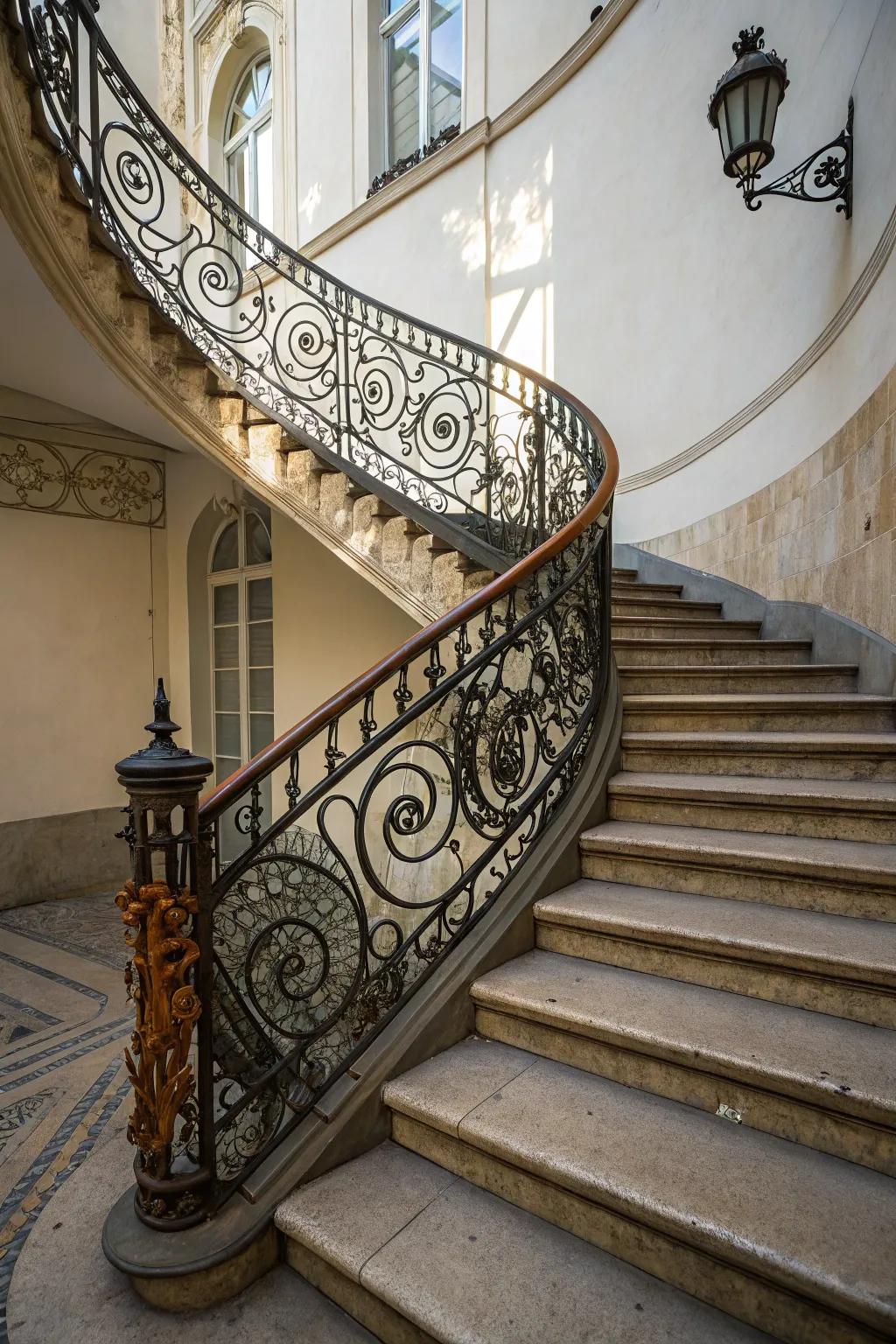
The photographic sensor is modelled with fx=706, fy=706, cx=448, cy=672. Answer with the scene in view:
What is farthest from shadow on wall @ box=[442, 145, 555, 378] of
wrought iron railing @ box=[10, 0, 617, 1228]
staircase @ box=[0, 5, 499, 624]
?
staircase @ box=[0, 5, 499, 624]

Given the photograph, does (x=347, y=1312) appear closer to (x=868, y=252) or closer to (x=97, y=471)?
(x=868, y=252)

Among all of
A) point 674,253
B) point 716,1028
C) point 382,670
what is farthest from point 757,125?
point 716,1028

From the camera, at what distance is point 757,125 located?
10.5 ft

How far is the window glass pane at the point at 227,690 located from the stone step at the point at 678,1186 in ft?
16.0

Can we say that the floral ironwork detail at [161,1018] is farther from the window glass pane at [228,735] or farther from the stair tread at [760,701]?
the window glass pane at [228,735]

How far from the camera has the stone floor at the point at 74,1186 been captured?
147cm

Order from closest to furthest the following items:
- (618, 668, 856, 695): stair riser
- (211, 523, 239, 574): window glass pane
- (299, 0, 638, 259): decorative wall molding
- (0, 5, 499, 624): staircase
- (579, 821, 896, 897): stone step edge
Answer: (579, 821, 896, 897): stone step edge, (0, 5, 499, 624): staircase, (618, 668, 856, 695): stair riser, (299, 0, 638, 259): decorative wall molding, (211, 523, 239, 574): window glass pane

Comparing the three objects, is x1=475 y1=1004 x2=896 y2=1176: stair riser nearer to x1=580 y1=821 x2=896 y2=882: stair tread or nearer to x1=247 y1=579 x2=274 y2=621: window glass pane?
x1=580 y1=821 x2=896 y2=882: stair tread

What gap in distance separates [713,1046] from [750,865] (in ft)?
2.08

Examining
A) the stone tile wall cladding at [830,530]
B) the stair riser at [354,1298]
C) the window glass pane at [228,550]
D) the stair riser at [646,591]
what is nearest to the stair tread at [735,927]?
the stair riser at [354,1298]

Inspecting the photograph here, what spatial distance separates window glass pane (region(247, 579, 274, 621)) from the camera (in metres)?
6.06

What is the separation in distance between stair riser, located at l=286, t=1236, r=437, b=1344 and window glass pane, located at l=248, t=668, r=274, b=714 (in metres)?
4.72

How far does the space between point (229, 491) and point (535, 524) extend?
3278 mm

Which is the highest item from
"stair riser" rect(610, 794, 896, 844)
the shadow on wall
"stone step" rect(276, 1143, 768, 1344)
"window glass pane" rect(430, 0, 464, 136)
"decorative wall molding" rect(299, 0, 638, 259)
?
"window glass pane" rect(430, 0, 464, 136)
